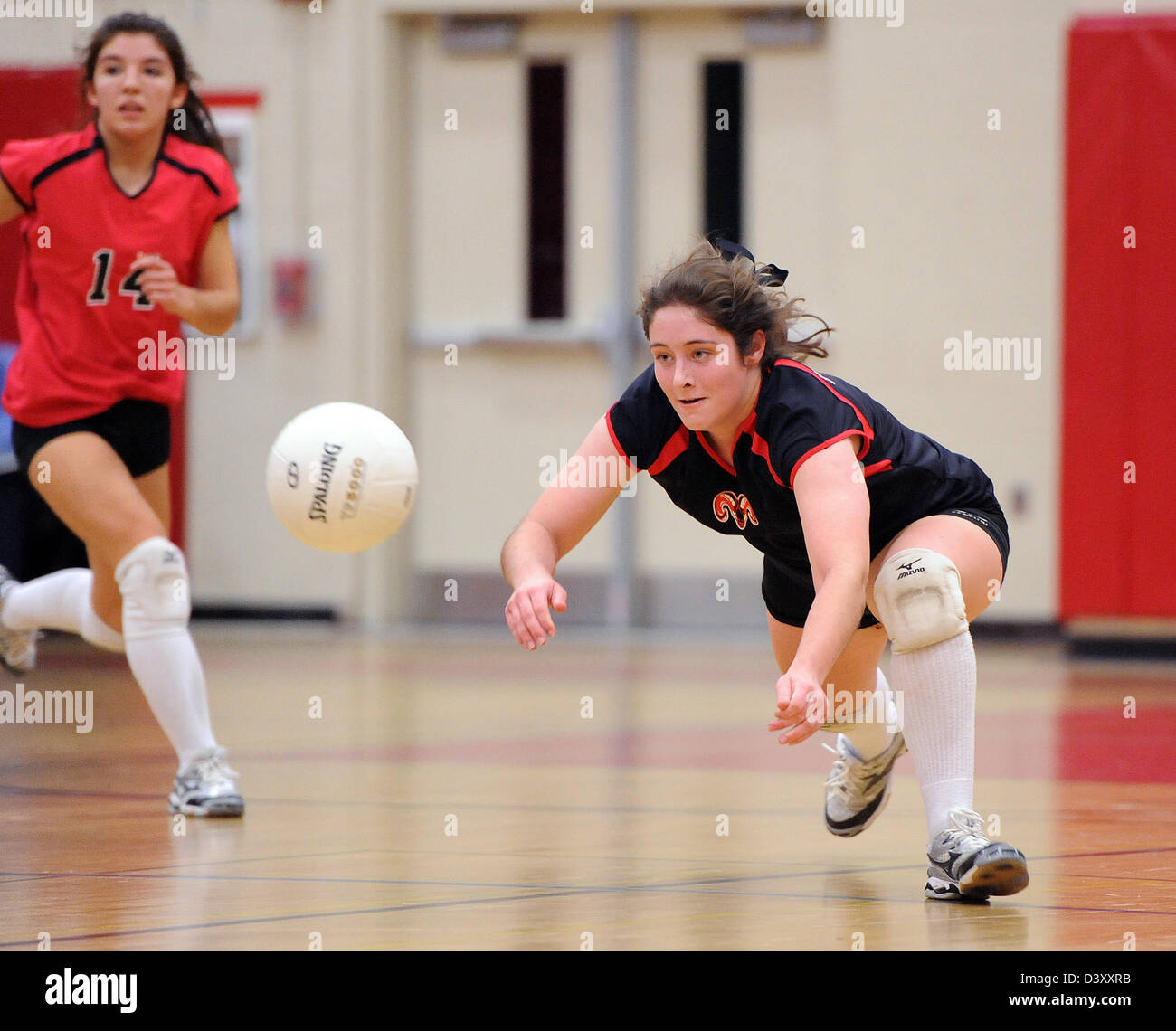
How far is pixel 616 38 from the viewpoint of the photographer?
10484 millimetres

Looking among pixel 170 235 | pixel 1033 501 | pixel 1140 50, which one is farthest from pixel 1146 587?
pixel 170 235

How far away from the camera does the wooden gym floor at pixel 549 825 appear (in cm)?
305

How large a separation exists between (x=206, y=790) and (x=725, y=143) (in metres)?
6.83

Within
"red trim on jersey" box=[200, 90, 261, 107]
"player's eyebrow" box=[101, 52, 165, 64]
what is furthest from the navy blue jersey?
"red trim on jersey" box=[200, 90, 261, 107]

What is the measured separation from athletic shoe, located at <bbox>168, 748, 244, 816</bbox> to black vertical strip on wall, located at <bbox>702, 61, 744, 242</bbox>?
255 inches

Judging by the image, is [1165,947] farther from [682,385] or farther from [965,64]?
[965,64]

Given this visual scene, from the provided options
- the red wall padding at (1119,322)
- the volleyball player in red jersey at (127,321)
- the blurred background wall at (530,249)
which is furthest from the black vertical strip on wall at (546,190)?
the volleyball player in red jersey at (127,321)

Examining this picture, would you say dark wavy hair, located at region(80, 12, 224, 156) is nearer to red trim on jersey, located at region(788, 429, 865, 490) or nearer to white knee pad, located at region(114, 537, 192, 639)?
white knee pad, located at region(114, 537, 192, 639)

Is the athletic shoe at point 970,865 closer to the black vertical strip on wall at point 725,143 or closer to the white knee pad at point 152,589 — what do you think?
the white knee pad at point 152,589

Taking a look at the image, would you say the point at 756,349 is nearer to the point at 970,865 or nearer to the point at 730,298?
the point at 730,298

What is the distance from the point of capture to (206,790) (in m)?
4.39

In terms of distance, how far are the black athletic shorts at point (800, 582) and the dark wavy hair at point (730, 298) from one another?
0.50m
